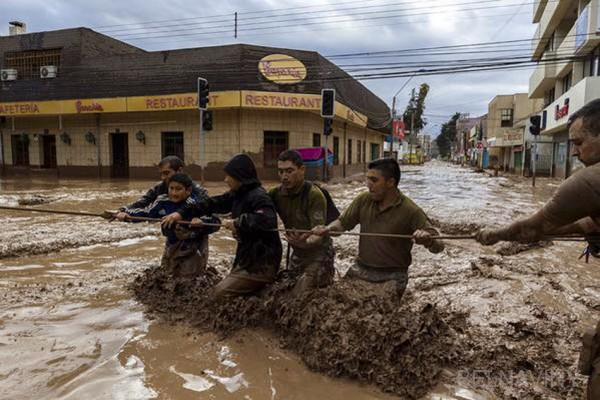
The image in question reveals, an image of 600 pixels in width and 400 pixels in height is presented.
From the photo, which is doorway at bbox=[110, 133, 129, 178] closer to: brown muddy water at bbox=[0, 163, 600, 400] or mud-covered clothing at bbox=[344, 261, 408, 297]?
brown muddy water at bbox=[0, 163, 600, 400]

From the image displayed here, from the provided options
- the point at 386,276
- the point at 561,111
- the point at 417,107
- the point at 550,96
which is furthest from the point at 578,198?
the point at 417,107

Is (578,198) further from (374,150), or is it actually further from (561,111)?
(374,150)

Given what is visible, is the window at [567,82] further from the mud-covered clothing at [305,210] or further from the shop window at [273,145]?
the mud-covered clothing at [305,210]

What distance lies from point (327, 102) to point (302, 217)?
14337 mm

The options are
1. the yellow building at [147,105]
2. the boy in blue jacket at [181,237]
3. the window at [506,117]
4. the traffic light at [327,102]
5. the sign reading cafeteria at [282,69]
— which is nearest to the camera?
the boy in blue jacket at [181,237]

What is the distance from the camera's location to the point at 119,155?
24281 millimetres

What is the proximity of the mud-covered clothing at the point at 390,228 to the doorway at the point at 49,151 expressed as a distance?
25.9m

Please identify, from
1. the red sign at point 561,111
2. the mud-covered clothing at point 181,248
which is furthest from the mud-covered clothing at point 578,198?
the red sign at point 561,111

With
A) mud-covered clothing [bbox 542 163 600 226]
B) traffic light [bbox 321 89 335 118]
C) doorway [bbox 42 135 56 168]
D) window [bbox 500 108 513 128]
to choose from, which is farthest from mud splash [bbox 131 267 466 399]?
window [bbox 500 108 513 128]

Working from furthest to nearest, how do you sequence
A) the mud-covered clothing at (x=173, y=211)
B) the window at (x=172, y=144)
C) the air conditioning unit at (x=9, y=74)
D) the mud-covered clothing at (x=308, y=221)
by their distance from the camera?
the air conditioning unit at (x=9, y=74)
the window at (x=172, y=144)
the mud-covered clothing at (x=173, y=211)
the mud-covered clothing at (x=308, y=221)

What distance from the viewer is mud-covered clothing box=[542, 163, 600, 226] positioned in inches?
85.7

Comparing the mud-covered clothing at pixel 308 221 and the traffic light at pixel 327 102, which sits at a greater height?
the traffic light at pixel 327 102

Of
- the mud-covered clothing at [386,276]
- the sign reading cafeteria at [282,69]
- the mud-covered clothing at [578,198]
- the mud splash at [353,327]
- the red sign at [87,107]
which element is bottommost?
the mud splash at [353,327]

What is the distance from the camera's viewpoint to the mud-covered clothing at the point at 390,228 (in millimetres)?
3742
